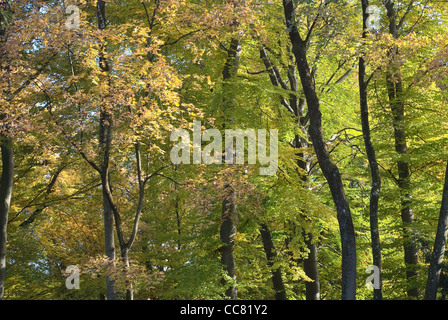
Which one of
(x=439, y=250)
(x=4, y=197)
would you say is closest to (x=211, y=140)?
(x=4, y=197)

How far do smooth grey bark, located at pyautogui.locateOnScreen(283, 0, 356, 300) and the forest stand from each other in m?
0.03

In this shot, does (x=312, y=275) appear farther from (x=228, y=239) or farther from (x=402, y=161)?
(x=402, y=161)

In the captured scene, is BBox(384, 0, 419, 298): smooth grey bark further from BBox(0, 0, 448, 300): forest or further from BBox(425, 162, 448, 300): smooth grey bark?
BBox(425, 162, 448, 300): smooth grey bark

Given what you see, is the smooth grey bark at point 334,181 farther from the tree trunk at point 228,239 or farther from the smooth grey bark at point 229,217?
the tree trunk at point 228,239

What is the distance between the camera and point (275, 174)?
46.7 ft

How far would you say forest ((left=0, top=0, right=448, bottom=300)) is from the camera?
417 inches

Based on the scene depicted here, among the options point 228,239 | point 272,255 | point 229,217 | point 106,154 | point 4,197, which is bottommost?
point 272,255

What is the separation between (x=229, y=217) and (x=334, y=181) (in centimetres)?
446

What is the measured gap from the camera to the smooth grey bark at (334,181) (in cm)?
970

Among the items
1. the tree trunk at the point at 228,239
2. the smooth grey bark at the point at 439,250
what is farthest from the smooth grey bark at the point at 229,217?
the smooth grey bark at the point at 439,250

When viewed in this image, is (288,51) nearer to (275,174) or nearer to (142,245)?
(275,174)

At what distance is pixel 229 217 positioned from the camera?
1386cm

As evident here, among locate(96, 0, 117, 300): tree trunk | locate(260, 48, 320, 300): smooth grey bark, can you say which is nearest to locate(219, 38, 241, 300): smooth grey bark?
locate(260, 48, 320, 300): smooth grey bark
